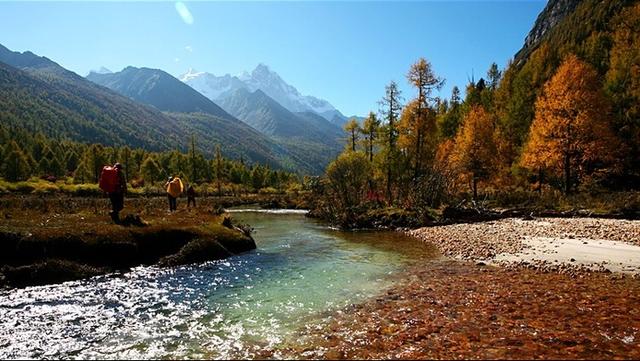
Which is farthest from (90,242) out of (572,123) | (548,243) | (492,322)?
(572,123)

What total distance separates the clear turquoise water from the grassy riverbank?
82 centimetres

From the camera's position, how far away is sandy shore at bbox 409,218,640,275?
52.9ft

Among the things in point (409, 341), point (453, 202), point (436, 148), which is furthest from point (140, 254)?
point (436, 148)

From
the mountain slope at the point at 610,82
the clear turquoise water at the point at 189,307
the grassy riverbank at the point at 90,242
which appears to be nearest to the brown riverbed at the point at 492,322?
the clear turquoise water at the point at 189,307

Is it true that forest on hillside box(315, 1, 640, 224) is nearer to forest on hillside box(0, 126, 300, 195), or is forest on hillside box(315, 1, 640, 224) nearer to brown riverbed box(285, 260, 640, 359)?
brown riverbed box(285, 260, 640, 359)

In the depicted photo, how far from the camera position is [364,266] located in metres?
17.4

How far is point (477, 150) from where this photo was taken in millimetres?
44594

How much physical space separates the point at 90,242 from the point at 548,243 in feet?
67.3

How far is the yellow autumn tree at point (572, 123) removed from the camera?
35.8 metres

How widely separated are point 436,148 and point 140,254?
4158 centimetres

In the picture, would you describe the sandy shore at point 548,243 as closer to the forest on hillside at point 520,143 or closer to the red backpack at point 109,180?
the forest on hillside at point 520,143

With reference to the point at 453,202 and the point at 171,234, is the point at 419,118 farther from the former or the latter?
the point at 171,234

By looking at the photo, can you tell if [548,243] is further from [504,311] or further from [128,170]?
[128,170]

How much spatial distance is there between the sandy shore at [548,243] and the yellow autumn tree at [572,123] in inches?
464
